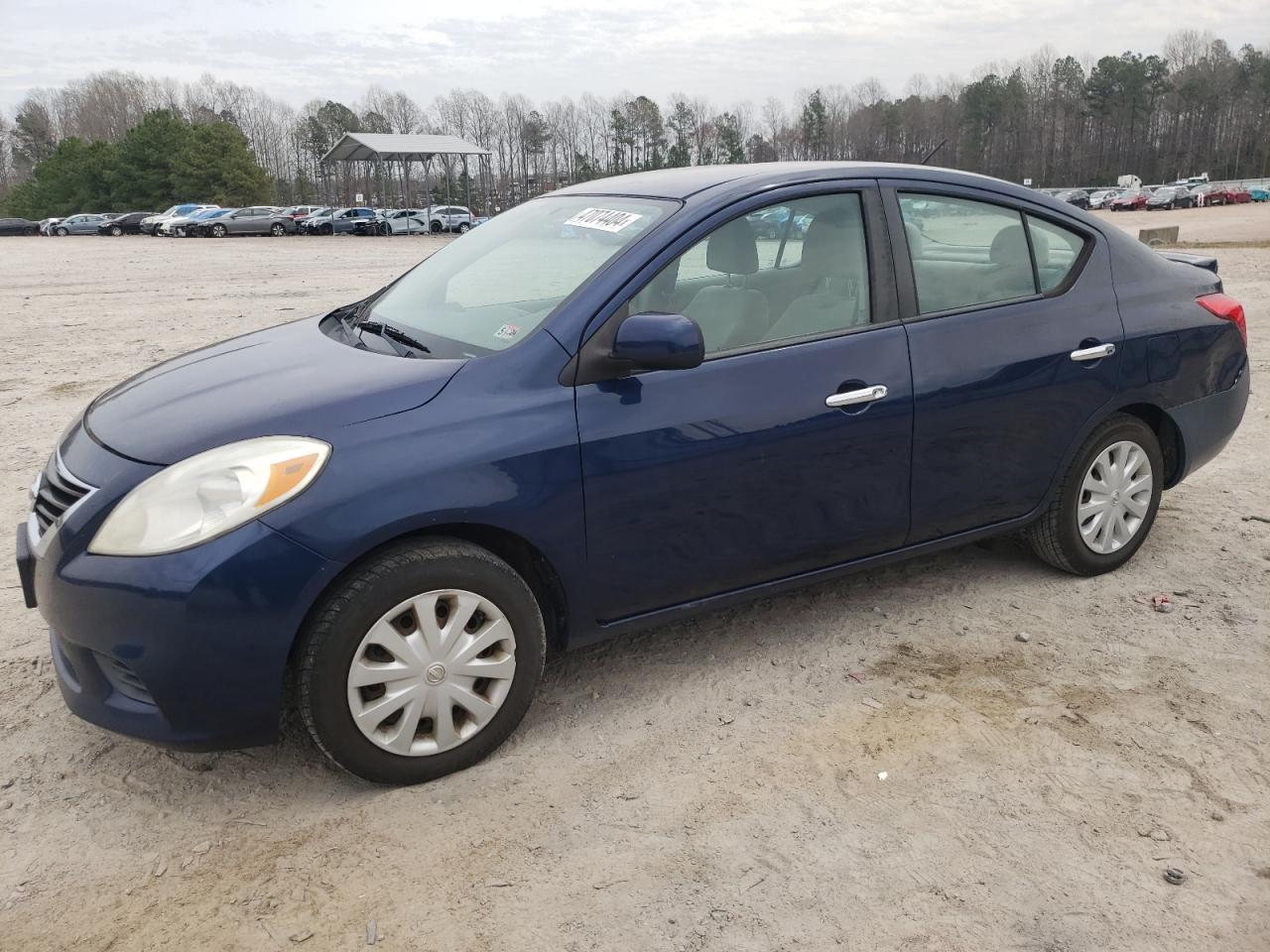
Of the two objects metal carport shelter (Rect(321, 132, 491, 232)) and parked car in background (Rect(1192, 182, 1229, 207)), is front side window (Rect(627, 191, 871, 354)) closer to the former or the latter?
metal carport shelter (Rect(321, 132, 491, 232))

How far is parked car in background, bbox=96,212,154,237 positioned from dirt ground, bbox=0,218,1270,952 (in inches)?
2442

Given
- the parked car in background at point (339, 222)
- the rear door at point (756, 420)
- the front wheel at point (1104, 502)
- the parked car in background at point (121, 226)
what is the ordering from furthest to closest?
the parked car in background at point (121, 226) → the parked car in background at point (339, 222) → the front wheel at point (1104, 502) → the rear door at point (756, 420)

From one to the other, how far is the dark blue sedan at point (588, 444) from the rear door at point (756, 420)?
0.01m

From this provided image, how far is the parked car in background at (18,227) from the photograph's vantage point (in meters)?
62.9

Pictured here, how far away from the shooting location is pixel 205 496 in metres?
2.67

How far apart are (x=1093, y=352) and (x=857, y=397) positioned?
1.21 m

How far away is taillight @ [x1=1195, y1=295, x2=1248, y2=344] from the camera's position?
4.45m

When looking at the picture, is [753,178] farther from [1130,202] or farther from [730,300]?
[1130,202]

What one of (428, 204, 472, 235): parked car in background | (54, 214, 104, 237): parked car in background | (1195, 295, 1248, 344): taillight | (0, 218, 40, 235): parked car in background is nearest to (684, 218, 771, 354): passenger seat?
(1195, 295, 1248, 344): taillight

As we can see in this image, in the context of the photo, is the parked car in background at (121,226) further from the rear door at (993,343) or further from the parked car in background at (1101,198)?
the parked car in background at (1101,198)

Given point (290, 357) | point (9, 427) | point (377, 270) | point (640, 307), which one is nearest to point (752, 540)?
point (640, 307)

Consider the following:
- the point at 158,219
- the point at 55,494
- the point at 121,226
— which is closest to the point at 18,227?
the point at 121,226

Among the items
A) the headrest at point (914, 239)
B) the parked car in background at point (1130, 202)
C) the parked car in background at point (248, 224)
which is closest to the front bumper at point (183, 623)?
the headrest at point (914, 239)

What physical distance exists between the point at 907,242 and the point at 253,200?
76.3m
